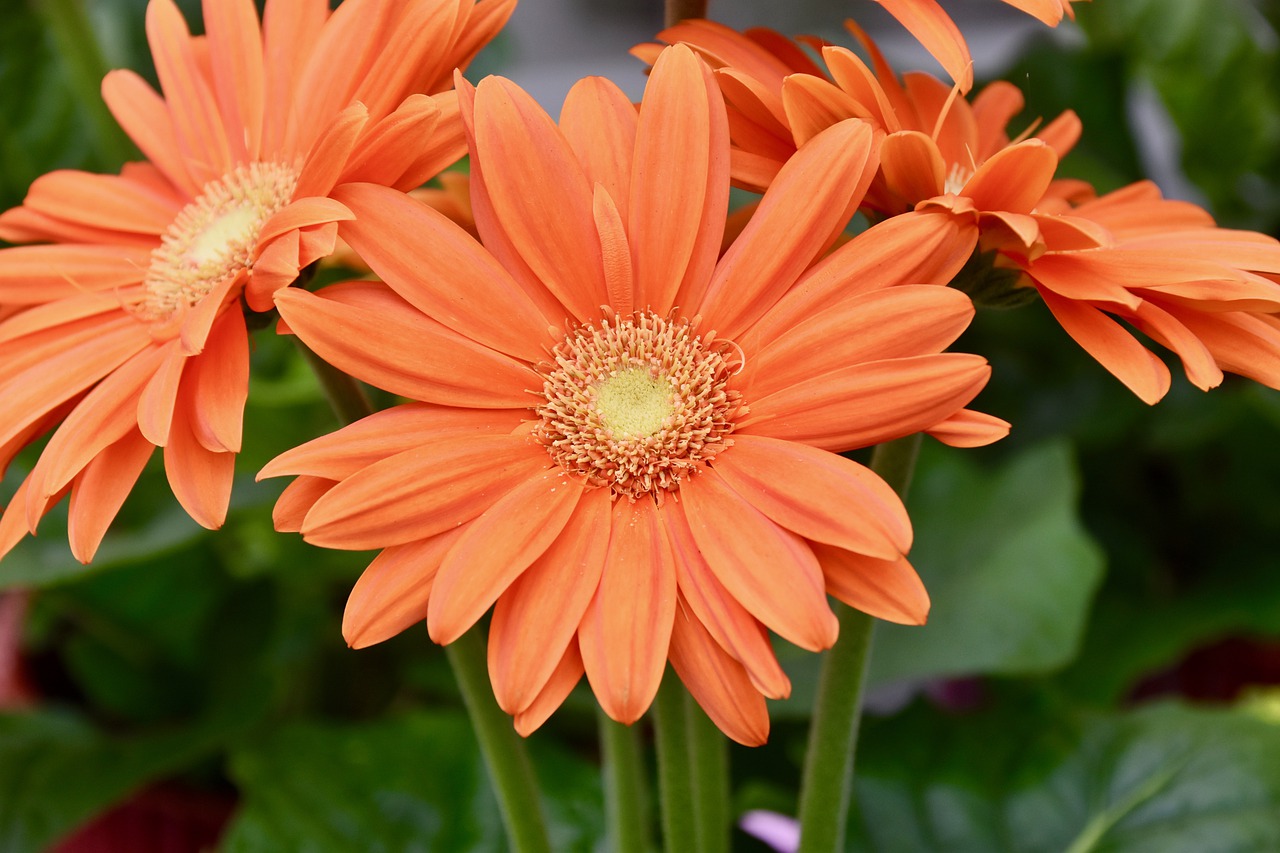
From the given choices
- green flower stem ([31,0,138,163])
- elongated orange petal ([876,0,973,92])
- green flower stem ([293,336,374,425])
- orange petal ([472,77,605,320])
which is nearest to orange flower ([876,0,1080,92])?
elongated orange petal ([876,0,973,92])

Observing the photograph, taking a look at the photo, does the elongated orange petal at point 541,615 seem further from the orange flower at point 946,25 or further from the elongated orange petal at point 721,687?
the orange flower at point 946,25

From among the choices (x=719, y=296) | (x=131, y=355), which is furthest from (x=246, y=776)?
(x=719, y=296)

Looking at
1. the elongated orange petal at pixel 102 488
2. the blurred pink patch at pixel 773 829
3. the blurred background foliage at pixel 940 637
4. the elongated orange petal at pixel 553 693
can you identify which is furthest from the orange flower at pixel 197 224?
the blurred pink patch at pixel 773 829

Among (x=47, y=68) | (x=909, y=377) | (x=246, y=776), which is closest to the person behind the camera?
(x=909, y=377)

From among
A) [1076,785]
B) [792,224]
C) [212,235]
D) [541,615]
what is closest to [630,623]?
[541,615]

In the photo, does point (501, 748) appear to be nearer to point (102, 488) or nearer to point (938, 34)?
point (102, 488)

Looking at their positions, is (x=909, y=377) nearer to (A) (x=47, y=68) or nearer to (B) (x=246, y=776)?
(B) (x=246, y=776)
